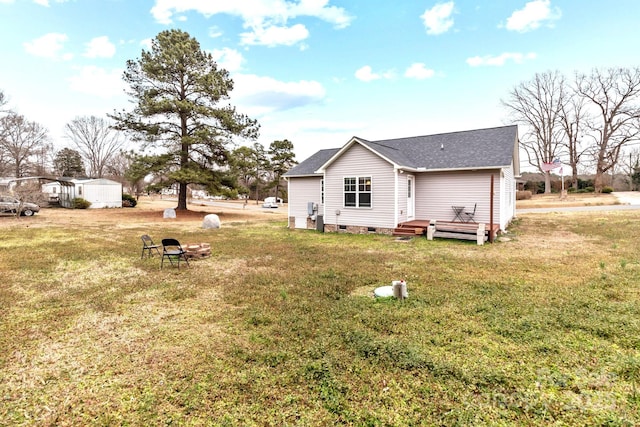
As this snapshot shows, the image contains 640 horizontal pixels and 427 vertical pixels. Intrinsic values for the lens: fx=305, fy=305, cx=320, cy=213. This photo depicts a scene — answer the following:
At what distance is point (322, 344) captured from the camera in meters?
3.81

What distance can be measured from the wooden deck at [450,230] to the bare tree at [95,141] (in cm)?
5201

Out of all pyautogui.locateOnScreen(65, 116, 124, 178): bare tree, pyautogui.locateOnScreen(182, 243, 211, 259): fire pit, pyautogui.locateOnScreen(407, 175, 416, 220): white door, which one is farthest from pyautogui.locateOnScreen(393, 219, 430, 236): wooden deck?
pyautogui.locateOnScreen(65, 116, 124, 178): bare tree

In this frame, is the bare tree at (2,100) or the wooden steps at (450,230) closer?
the wooden steps at (450,230)

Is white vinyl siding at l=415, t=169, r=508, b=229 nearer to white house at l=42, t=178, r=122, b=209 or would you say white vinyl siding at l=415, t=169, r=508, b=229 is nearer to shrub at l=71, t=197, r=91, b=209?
shrub at l=71, t=197, r=91, b=209

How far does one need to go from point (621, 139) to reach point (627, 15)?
29.2 m

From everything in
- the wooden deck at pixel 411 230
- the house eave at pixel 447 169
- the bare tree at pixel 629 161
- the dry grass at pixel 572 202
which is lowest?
the wooden deck at pixel 411 230

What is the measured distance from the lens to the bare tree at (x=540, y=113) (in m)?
38.3

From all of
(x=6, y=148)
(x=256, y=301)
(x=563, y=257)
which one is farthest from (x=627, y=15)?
(x=6, y=148)

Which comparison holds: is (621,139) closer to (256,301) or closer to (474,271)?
(474,271)

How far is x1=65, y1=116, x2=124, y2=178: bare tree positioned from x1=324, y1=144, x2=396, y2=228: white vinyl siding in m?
48.4

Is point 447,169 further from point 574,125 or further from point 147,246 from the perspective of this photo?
point 574,125

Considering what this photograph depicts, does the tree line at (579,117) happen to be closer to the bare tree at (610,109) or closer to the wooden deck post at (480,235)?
the bare tree at (610,109)

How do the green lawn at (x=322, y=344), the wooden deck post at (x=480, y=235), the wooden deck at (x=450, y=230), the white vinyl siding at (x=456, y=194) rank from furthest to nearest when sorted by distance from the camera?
the white vinyl siding at (x=456, y=194)
the wooden deck at (x=450, y=230)
the wooden deck post at (x=480, y=235)
the green lawn at (x=322, y=344)

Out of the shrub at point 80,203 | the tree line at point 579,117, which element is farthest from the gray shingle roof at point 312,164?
the tree line at point 579,117
